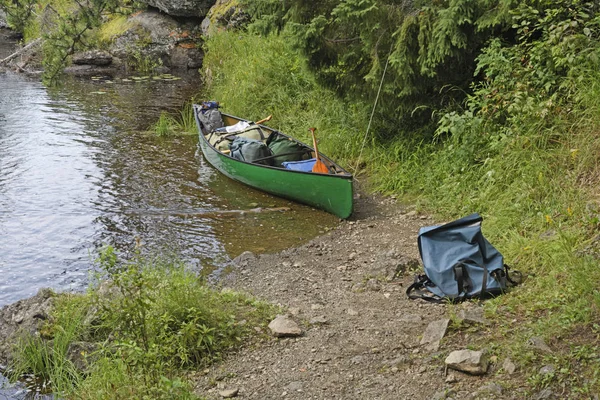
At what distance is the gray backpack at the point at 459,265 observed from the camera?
5137 mm

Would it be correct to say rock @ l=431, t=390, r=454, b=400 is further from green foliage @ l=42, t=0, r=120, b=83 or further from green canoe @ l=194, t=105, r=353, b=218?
green foliage @ l=42, t=0, r=120, b=83

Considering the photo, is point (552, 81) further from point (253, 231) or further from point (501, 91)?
point (253, 231)

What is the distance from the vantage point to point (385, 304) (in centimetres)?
543

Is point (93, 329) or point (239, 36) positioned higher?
point (239, 36)

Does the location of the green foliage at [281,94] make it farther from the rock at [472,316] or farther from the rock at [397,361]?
the rock at [397,361]

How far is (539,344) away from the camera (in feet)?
12.9

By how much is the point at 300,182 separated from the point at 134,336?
4.53m

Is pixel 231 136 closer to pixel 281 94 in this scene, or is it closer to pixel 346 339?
pixel 281 94

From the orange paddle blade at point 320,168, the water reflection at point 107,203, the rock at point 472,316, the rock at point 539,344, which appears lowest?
the water reflection at point 107,203

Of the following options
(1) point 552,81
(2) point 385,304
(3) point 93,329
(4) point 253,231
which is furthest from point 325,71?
(3) point 93,329

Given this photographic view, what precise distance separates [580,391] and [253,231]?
5.31 metres

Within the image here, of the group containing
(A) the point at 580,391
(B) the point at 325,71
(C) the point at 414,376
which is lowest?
(C) the point at 414,376

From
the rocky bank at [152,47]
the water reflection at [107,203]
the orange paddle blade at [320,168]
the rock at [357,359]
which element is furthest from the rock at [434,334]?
the rocky bank at [152,47]

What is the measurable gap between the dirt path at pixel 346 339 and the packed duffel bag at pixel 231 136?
3828 mm
